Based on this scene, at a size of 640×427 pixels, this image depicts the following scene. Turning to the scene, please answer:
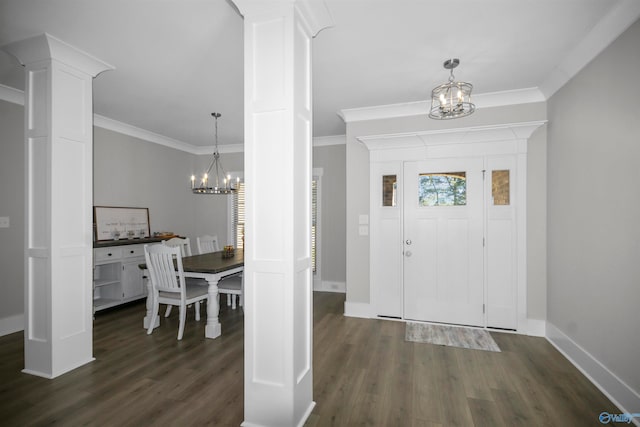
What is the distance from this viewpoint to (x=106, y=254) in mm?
4250

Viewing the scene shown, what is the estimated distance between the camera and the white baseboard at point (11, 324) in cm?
345

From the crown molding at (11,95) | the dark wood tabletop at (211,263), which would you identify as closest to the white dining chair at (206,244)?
the dark wood tabletop at (211,263)

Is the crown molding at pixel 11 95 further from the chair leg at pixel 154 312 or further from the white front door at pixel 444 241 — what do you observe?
the white front door at pixel 444 241

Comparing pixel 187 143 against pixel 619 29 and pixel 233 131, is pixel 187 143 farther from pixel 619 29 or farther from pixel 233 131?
pixel 619 29

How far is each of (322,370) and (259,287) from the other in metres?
1.28

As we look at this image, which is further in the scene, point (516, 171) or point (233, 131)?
point (233, 131)

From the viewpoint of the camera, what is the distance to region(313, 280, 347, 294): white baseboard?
553 centimetres

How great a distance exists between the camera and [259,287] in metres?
1.92

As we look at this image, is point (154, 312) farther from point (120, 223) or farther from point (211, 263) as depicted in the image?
point (120, 223)

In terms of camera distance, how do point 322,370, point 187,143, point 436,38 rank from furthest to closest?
point 187,143, point 322,370, point 436,38

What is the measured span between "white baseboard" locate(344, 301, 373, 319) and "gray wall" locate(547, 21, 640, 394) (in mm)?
2087

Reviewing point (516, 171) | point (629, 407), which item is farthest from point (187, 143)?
point (629, 407)

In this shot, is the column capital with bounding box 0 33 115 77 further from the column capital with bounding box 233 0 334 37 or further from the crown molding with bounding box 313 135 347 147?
the crown molding with bounding box 313 135 347 147

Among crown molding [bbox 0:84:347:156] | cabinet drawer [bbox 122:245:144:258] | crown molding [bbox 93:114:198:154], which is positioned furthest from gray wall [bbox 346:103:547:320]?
crown molding [bbox 93:114:198:154]
